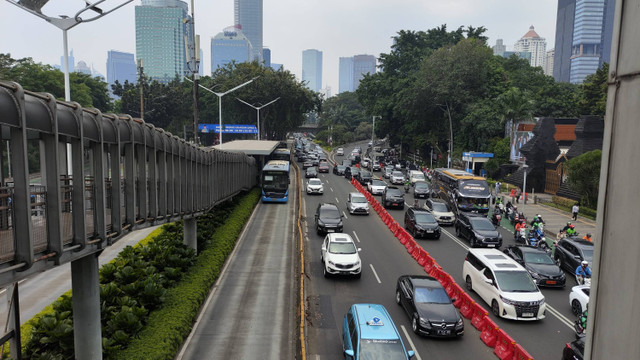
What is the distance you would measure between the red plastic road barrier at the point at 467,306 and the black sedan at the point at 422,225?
34.7 ft

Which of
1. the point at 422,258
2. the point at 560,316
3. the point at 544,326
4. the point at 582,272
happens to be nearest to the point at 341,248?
the point at 422,258

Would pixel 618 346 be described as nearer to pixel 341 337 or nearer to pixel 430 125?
pixel 341 337

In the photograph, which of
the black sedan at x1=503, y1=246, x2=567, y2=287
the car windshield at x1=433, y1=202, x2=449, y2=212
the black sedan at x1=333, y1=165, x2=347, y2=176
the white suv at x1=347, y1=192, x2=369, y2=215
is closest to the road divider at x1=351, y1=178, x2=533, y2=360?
the black sedan at x1=503, y1=246, x2=567, y2=287

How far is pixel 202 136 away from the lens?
92.3m

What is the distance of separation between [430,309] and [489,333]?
1973mm

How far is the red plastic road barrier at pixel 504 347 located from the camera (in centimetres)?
1287

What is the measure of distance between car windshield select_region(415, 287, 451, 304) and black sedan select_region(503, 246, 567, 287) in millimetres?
6460

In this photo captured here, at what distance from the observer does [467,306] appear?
→ 1662 cm

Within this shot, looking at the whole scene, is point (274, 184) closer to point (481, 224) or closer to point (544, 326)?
point (481, 224)

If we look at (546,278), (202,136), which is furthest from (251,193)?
(202,136)

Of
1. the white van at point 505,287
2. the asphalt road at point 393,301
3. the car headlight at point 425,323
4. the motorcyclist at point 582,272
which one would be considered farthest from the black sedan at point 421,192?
the car headlight at point 425,323

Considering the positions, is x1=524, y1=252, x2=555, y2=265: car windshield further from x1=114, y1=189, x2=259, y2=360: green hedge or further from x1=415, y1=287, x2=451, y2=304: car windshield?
x1=114, y1=189, x2=259, y2=360: green hedge

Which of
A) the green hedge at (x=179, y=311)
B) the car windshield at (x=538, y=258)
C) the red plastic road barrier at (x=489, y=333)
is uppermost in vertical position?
the car windshield at (x=538, y=258)

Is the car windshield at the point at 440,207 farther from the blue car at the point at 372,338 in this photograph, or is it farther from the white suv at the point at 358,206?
the blue car at the point at 372,338
